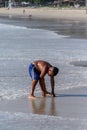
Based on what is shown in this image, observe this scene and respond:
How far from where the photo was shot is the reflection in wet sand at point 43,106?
9.45 meters

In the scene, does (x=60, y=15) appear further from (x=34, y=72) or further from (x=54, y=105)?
(x=54, y=105)

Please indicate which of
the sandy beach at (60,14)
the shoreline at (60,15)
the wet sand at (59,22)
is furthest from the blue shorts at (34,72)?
the sandy beach at (60,14)

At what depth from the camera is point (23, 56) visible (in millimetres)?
19703

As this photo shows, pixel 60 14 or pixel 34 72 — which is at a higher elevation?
pixel 34 72

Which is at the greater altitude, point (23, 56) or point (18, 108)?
point (18, 108)

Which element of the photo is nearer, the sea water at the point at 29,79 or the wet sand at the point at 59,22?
the sea water at the point at 29,79

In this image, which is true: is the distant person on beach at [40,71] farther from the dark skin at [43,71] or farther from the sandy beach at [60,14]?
the sandy beach at [60,14]

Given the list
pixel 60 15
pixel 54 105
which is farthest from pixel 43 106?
pixel 60 15

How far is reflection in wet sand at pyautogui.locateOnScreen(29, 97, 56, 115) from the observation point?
9.45 metres

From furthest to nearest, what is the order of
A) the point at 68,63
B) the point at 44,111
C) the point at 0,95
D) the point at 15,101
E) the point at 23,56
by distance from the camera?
1. the point at 23,56
2. the point at 68,63
3. the point at 0,95
4. the point at 15,101
5. the point at 44,111

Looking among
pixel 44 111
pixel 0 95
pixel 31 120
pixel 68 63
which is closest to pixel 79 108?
pixel 44 111

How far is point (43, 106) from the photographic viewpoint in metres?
9.95

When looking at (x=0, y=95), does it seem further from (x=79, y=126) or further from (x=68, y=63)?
(x=68, y=63)

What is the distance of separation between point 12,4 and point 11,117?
5148 inches
